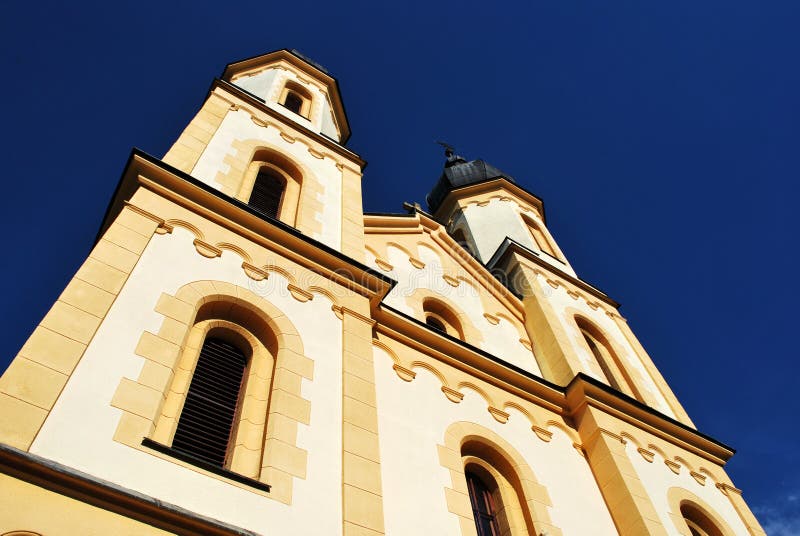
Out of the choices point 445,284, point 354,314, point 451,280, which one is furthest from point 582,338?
point 354,314

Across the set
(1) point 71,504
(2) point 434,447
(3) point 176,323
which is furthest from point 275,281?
(1) point 71,504

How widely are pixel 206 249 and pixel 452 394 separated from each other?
13.8 feet

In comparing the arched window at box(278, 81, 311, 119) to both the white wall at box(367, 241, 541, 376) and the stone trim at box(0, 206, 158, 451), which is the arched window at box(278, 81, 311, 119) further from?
the stone trim at box(0, 206, 158, 451)

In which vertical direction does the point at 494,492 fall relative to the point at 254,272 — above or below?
below

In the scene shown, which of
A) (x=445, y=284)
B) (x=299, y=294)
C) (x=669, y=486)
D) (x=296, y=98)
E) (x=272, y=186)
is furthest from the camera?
(x=296, y=98)

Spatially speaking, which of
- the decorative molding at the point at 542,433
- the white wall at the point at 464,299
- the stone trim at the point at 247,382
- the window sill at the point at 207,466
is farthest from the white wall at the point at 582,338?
the window sill at the point at 207,466

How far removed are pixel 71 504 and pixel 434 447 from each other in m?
5.09

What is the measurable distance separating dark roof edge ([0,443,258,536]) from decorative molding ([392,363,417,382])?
4.96m

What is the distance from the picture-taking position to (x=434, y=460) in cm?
948

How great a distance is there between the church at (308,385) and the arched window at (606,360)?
52 mm

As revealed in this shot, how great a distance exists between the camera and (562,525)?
33.3ft

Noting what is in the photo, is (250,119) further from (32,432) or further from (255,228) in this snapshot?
(32,432)

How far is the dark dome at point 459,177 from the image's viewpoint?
25594 millimetres

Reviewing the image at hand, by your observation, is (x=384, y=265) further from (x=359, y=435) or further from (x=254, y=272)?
(x=359, y=435)
